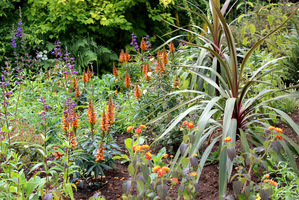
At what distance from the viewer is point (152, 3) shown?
7746mm

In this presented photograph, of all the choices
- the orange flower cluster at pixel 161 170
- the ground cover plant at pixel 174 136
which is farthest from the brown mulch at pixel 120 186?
the orange flower cluster at pixel 161 170

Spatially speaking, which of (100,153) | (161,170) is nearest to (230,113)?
(161,170)

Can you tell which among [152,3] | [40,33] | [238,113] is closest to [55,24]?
[40,33]

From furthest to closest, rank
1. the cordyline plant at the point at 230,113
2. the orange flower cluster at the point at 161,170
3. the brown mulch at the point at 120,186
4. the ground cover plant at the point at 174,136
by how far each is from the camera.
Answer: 1. the brown mulch at the point at 120,186
2. the cordyline plant at the point at 230,113
3. the ground cover plant at the point at 174,136
4. the orange flower cluster at the point at 161,170

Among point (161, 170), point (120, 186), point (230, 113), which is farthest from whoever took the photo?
point (120, 186)

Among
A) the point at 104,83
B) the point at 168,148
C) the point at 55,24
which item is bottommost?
the point at 168,148

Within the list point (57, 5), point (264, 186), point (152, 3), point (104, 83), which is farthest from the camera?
point (152, 3)

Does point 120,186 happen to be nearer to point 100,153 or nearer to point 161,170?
point 100,153

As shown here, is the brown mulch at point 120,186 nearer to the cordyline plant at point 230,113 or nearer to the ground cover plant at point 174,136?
the ground cover plant at point 174,136

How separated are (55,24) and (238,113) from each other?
226 inches

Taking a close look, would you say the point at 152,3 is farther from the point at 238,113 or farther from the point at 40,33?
the point at 238,113


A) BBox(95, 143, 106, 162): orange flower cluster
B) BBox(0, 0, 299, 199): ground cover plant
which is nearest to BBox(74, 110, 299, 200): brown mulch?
BBox(0, 0, 299, 199): ground cover plant

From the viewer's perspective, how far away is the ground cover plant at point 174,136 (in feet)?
5.85

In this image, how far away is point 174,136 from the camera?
2.98 m
